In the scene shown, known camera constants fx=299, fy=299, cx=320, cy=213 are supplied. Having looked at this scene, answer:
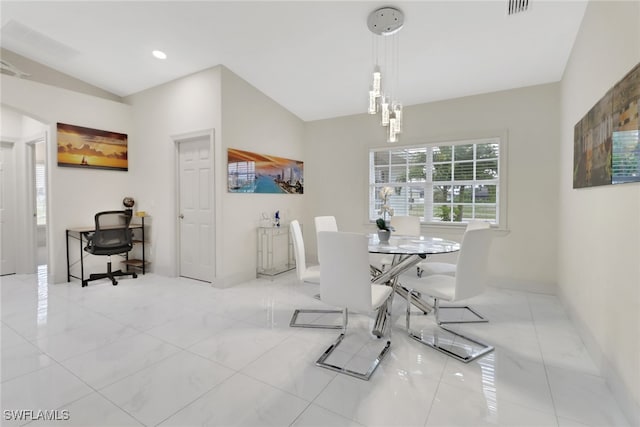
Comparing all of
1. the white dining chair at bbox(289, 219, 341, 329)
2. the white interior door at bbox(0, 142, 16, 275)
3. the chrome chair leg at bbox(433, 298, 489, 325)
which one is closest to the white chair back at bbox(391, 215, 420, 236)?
the chrome chair leg at bbox(433, 298, 489, 325)

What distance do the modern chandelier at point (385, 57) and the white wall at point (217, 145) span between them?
1922mm

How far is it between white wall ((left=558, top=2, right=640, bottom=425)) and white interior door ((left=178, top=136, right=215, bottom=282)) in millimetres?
3926

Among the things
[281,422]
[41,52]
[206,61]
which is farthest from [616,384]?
[41,52]

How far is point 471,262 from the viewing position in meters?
2.33

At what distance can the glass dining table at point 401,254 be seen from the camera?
251 centimetres

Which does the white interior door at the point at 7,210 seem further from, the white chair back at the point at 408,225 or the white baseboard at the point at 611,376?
the white baseboard at the point at 611,376

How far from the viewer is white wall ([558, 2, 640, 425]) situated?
1.59 meters

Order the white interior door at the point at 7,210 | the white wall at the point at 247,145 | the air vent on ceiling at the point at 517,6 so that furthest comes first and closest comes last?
the white interior door at the point at 7,210
the white wall at the point at 247,145
the air vent on ceiling at the point at 517,6

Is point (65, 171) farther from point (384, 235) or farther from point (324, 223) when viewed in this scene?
point (384, 235)

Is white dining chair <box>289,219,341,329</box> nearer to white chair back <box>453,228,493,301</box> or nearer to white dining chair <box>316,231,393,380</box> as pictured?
white dining chair <box>316,231,393,380</box>

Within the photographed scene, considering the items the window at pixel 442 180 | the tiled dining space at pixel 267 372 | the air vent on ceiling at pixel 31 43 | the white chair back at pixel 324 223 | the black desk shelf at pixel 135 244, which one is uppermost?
the air vent on ceiling at pixel 31 43

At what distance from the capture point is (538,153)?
3.71 meters

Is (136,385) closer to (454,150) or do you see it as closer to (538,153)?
(454,150)

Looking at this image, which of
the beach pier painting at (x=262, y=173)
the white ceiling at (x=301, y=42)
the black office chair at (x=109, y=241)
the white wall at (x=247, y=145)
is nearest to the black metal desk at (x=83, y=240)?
the black office chair at (x=109, y=241)
